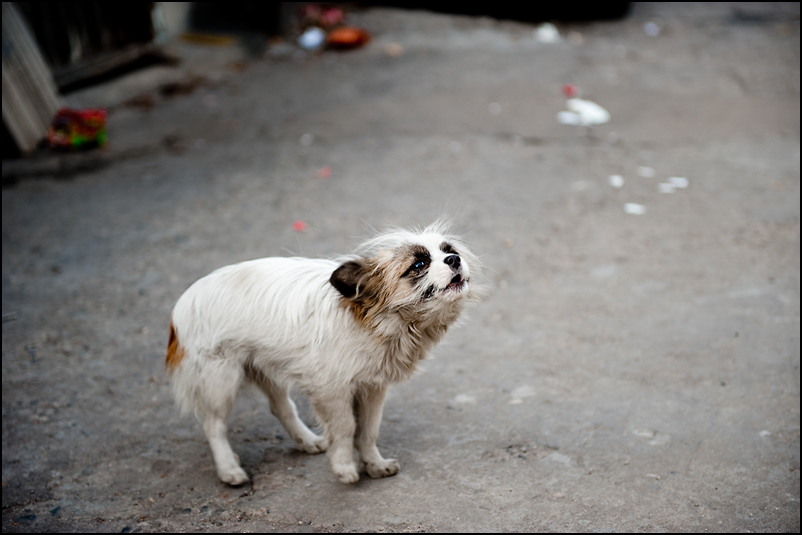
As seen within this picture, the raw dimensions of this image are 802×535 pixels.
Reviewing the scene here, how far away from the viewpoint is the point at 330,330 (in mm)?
2691

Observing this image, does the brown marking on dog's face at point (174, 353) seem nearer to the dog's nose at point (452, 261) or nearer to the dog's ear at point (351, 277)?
the dog's ear at point (351, 277)

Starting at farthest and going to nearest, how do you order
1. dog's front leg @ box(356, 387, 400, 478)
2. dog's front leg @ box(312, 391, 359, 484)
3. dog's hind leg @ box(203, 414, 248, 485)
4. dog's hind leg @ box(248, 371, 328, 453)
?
1. dog's hind leg @ box(248, 371, 328, 453)
2. dog's hind leg @ box(203, 414, 248, 485)
3. dog's front leg @ box(356, 387, 400, 478)
4. dog's front leg @ box(312, 391, 359, 484)

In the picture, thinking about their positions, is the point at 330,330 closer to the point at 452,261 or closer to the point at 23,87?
the point at 452,261

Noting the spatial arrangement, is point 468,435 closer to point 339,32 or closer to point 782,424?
point 782,424

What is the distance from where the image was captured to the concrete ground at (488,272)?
117 inches

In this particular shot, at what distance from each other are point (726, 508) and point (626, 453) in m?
0.48

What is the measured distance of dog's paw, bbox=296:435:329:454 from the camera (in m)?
3.22

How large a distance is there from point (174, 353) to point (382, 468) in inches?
42.7

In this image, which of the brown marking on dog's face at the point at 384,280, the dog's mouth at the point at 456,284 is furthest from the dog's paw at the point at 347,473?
the dog's mouth at the point at 456,284

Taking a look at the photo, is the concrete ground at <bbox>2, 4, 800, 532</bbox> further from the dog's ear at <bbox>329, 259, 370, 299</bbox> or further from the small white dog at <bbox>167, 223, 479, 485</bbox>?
the dog's ear at <bbox>329, 259, 370, 299</bbox>

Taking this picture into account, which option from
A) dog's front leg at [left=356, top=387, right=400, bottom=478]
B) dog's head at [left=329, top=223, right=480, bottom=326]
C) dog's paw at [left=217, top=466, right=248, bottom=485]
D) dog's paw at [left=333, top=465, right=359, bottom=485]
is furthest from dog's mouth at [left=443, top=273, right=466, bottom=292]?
dog's paw at [left=217, top=466, right=248, bottom=485]

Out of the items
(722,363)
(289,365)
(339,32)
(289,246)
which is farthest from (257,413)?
(339,32)

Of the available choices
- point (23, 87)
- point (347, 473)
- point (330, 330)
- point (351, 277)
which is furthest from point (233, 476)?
point (23, 87)

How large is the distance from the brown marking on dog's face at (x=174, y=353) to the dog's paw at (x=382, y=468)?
975 millimetres
